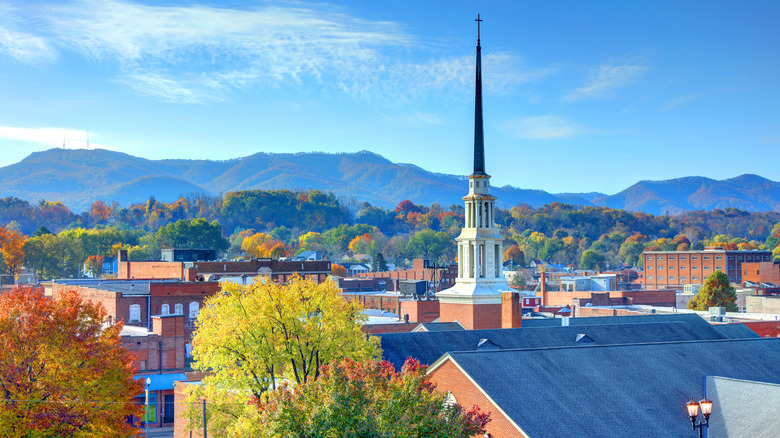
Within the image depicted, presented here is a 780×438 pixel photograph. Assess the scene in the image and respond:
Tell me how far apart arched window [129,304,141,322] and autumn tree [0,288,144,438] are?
1581 inches

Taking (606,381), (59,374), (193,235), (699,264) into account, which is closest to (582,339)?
(606,381)

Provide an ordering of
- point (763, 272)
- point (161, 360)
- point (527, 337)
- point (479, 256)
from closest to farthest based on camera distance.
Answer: point (527, 337) → point (479, 256) → point (161, 360) → point (763, 272)

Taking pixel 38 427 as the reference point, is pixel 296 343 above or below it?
above

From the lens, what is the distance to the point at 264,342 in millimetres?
35719

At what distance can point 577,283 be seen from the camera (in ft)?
446

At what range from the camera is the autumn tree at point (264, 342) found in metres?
35.0

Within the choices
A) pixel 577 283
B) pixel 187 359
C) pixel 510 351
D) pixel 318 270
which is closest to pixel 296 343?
pixel 510 351

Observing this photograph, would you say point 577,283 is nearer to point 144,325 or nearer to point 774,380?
point 144,325

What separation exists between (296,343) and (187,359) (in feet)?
106

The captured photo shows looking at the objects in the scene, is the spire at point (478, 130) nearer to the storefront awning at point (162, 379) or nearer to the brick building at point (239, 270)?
the storefront awning at point (162, 379)

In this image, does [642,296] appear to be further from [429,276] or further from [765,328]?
[429,276]

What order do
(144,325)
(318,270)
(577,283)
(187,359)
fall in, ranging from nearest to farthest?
1. (187,359)
2. (144,325)
3. (318,270)
4. (577,283)

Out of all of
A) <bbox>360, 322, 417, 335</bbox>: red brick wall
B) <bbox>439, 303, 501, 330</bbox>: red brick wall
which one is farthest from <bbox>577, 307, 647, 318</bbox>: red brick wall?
<bbox>439, 303, 501, 330</bbox>: red brick wall

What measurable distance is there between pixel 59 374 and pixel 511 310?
26.7 m
